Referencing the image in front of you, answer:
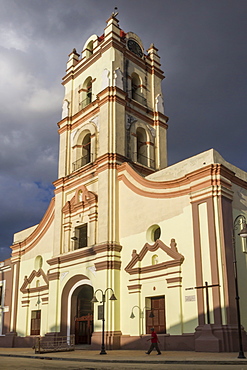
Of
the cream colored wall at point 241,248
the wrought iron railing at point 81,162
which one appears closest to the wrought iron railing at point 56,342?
the cream colored wall at point 241,248

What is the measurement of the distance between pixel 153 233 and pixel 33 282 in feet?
46.2

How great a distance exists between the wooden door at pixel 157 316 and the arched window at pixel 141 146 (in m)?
12.1

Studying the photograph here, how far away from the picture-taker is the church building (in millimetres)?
22562

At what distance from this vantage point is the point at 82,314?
3109 centimetres

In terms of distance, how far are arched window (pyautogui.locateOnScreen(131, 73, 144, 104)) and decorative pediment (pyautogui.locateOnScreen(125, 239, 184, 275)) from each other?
560 inches

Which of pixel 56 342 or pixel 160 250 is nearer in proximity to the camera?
pixel 160 250

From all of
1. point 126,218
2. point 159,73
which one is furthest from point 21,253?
point 159,73

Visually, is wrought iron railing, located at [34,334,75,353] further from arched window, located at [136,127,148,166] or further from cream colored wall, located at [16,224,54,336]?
arched window, located at [136,127,148,166]

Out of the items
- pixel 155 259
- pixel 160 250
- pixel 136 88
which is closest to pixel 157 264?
pixel 155 259

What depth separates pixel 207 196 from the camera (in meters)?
23.1

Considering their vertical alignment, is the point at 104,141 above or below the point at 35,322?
above

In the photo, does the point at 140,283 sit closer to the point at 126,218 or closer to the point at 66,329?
the point at 126,218

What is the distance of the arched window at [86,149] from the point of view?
34.6m

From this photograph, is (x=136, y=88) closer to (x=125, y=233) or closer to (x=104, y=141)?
(x=104, y=141)
